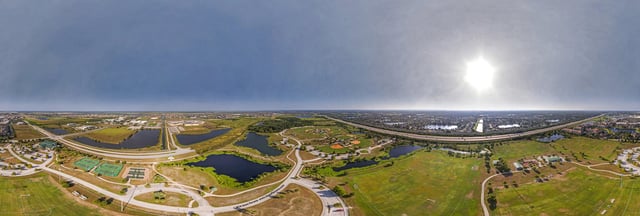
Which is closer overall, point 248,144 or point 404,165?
point 404,165

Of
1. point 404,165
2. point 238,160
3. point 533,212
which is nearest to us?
point 533,212

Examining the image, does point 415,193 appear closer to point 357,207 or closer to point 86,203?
point 357,207

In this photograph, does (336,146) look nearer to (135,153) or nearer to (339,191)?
(339,191)

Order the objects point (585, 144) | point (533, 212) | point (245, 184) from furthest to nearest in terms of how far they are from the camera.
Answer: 1. point (585, 144)
2. point (245, 184)
3. point (533, 212)

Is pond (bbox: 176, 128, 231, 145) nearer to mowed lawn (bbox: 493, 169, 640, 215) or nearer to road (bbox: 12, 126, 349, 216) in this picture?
road (bbox: 12, 126, 349, 216)

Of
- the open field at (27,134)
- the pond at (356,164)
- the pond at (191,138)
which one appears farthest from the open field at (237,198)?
the open field at (27,134)

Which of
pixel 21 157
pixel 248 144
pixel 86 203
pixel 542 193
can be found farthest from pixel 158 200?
pixel 542 193

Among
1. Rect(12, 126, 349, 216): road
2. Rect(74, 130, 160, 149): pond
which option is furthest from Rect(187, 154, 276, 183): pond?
Rect(74, 130, 160, 149): pond

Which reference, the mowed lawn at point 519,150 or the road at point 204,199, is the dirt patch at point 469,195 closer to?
the road at point 204,199
